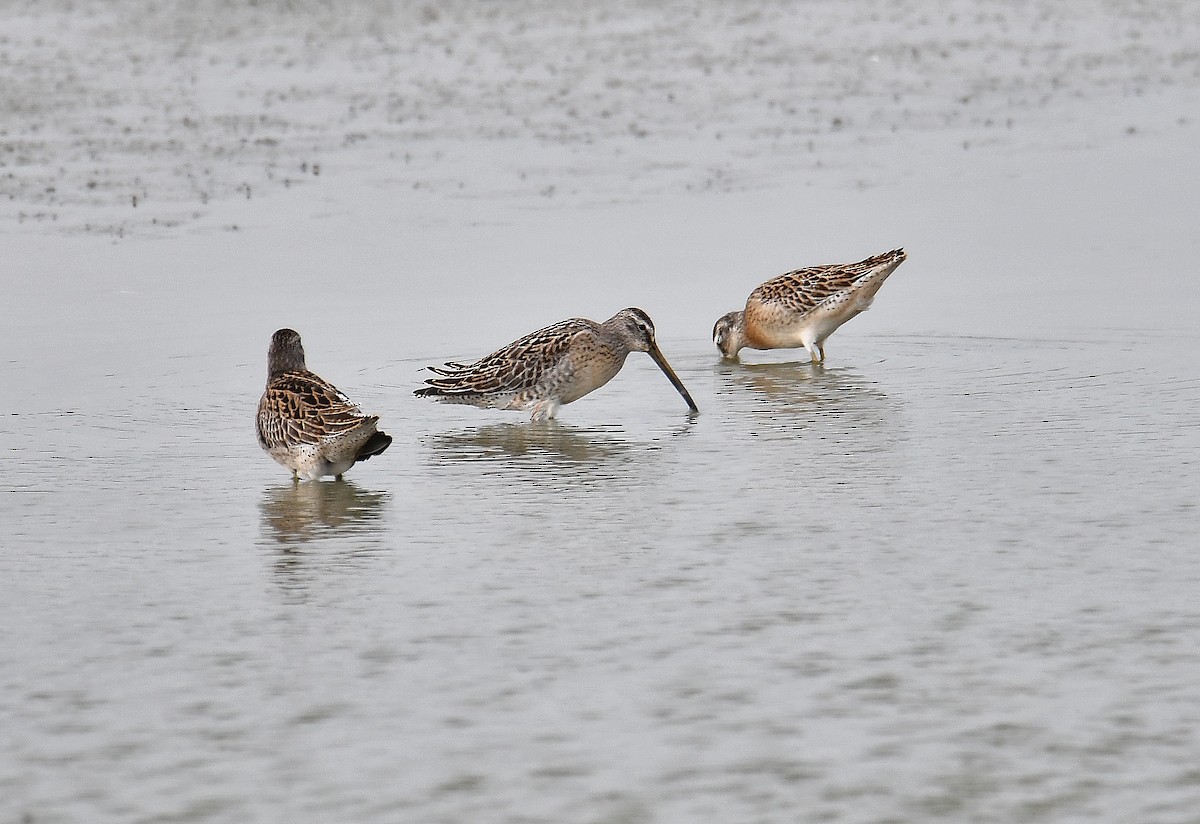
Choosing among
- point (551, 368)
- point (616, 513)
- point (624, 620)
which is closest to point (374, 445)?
point (616, 513)

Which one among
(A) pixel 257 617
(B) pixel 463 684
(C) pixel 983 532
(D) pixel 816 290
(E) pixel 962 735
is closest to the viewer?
(E) pixel 962 735

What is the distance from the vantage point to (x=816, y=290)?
11.6m

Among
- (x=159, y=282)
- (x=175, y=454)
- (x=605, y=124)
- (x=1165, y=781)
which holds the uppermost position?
(x=605, y=124)

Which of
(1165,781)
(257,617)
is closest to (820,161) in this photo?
(257,617)

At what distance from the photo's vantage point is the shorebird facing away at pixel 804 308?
1151cm

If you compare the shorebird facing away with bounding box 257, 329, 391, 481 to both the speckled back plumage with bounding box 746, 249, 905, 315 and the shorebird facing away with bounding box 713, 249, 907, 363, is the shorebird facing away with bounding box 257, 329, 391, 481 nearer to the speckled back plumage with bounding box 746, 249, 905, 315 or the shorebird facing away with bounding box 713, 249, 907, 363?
the shorebird facing away with bounding box 713, 249, 907, 363

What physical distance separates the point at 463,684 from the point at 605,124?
14099 mm

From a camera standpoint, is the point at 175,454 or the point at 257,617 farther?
the point at 175,454

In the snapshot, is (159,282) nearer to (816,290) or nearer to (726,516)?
(816,290)

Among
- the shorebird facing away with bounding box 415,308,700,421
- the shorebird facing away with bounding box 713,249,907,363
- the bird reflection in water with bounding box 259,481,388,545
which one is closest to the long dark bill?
the shorebird facing away with bounding box 415,308,700,421

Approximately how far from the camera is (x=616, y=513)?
7.48 meters

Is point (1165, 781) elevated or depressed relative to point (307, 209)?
depressed

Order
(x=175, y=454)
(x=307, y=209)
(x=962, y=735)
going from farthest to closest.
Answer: (x=307, y=209), (x=175, y=454), (x=962, y=735)

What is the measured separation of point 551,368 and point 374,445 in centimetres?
157
